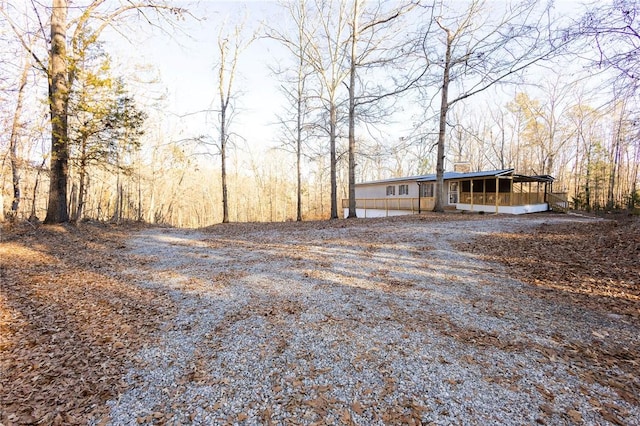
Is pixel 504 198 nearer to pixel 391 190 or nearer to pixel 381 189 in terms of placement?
pixel 391 190

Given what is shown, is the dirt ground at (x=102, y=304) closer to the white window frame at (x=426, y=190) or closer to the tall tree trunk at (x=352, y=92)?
the tall tree trunk at (x=352, y=92)

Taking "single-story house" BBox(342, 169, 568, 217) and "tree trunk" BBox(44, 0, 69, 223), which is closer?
"tree trunk" BBox(44, 0, 69, 223)

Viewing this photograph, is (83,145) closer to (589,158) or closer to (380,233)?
(380,233)

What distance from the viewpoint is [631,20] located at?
5301 millimetres

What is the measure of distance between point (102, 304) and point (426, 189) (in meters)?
21.0

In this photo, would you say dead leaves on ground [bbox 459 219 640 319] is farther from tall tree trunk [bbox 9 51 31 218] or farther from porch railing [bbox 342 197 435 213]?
tall tree trunk [bbox 9 51 31 218]

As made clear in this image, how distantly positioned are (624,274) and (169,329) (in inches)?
280

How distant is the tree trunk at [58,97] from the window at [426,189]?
65.8ft

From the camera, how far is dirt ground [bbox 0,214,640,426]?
2285 mm

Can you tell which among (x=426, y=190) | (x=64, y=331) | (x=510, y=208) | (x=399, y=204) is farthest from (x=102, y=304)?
Result: (x=426, y=190)

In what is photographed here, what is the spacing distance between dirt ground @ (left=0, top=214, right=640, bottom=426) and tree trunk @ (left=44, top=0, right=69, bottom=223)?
6.30ft

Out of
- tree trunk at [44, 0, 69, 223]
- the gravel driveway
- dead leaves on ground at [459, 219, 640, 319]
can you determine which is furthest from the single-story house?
tree trunk at [44, 0, 69, 223]

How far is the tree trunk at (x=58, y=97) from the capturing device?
828cm

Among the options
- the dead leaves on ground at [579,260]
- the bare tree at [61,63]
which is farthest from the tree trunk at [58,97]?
the dead leaves on ground at [579,260]
